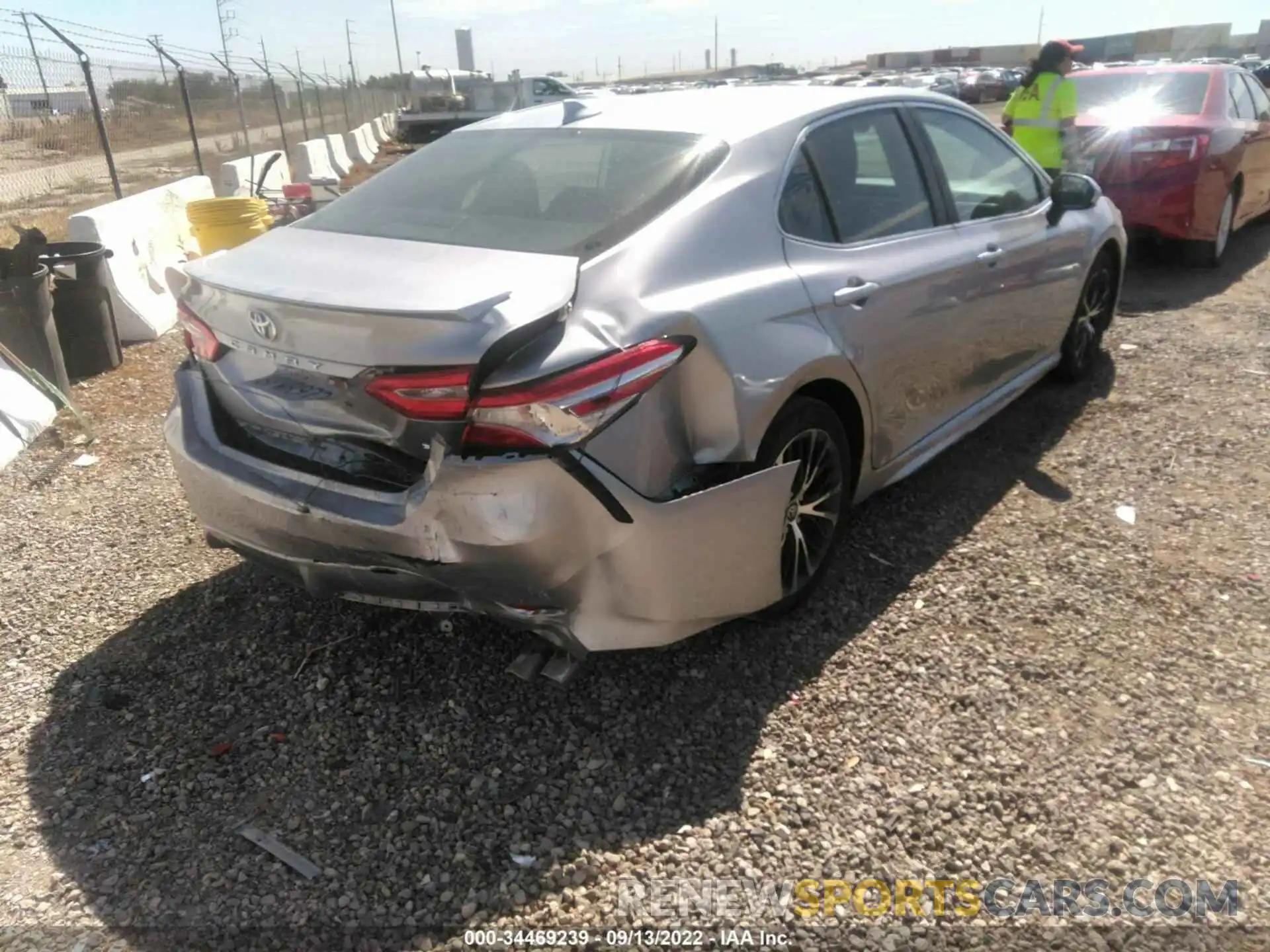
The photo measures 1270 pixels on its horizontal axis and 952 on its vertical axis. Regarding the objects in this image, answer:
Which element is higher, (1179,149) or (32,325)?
(1179,149)

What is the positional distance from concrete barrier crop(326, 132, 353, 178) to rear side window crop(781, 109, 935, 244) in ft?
51.6

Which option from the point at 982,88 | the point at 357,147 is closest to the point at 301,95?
the point at 357,147

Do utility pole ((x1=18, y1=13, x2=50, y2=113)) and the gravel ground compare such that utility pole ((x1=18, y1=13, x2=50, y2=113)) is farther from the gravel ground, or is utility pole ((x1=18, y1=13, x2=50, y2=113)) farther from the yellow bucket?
the gravel ground

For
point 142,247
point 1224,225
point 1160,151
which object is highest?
point 1160,151

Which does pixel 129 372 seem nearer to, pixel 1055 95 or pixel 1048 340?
pixel 1048 340

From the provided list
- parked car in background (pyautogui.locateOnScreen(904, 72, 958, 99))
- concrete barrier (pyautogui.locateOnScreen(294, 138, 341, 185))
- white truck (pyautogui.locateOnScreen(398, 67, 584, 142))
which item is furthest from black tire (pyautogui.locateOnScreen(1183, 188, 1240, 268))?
parked car in background (pyautogui.locateOnScreen(904, 72, 958, 99))

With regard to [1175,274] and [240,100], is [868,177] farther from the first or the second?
[240,100]

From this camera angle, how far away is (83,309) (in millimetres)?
6133

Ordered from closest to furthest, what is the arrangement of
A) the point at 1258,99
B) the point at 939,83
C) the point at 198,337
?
1. the point at 198,337
2. the point at 1258,99
3. the point at 939,83

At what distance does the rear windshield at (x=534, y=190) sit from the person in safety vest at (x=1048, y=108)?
486 cm

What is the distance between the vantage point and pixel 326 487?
2625mm

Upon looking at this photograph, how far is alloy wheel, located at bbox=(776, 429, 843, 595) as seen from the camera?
3.17 metres

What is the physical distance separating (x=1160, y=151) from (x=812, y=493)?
590cm

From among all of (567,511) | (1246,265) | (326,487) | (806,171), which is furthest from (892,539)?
(1246,265)
